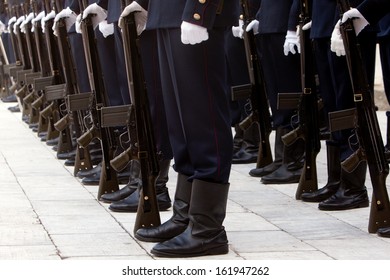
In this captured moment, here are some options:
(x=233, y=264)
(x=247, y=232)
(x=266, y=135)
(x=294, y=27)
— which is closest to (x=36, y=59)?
(x=266, y=135)

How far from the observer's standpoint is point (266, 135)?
8.31 meters

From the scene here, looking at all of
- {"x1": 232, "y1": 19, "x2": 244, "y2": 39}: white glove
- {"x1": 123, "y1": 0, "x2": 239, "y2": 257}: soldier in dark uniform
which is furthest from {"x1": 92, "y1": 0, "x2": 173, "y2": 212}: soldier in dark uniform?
{"x1": 232, "y1": 19, "x2": 244, "y2": 39}: white glove

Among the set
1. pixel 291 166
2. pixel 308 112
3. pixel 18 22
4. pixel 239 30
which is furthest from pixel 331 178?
pixel 18 22

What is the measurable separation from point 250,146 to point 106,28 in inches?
82.8

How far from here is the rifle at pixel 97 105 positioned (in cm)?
718

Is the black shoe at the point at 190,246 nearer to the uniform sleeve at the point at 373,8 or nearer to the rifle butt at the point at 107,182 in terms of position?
the uniform sleeve at the point at 373,8

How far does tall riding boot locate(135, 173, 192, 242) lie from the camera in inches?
218

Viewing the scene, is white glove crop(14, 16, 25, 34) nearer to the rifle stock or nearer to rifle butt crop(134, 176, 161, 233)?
the rifle stock

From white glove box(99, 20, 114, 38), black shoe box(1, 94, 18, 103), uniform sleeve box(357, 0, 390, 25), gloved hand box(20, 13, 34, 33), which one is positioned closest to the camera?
uniform sleeve box(357, 0, 390, 25)

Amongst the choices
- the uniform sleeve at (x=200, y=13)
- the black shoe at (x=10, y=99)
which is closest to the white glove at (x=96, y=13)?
the uniform sleeve at (x=200, y=13)

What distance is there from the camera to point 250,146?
910cm

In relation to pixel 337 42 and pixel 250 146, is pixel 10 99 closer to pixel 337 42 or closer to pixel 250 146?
pixel 250 146

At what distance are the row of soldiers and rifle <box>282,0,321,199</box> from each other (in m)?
0.02

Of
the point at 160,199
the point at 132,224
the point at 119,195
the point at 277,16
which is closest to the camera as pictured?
the point at 132,224
